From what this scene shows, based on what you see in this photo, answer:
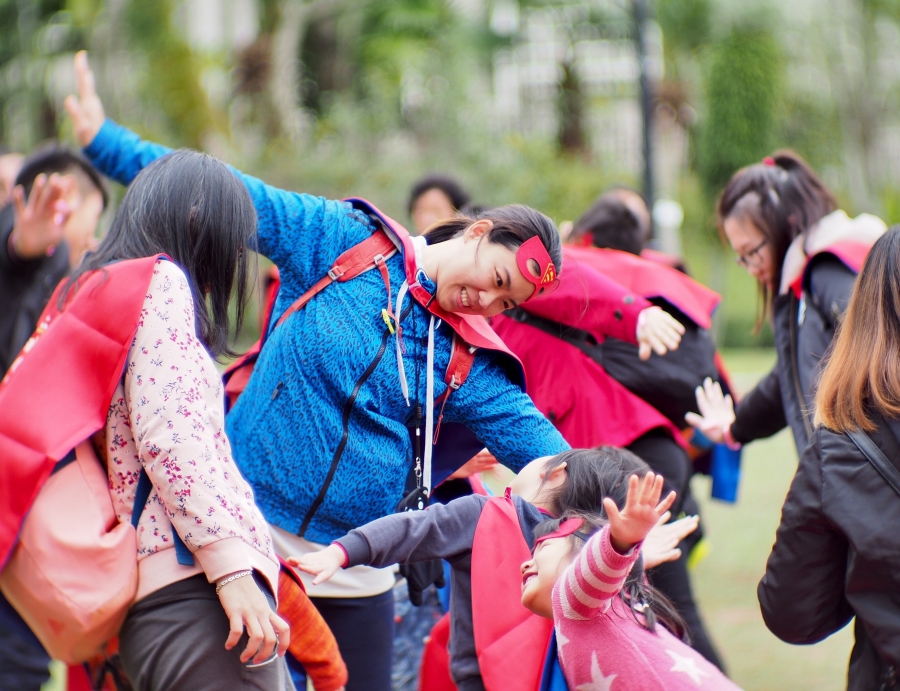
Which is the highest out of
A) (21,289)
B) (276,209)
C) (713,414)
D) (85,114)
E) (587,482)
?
(85,114)

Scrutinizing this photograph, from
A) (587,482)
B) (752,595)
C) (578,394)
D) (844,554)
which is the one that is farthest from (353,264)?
(752,595)

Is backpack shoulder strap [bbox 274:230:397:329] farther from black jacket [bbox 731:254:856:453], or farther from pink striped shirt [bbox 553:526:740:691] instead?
black jacket [bbox 731:254:856:453]

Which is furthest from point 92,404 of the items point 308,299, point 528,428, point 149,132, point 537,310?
point 149,132

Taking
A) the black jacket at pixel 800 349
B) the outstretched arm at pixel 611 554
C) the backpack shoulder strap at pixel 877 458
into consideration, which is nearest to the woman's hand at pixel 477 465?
the outstretched arm at pixel 611 554

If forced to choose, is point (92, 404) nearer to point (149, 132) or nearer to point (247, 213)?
point (247, 213)

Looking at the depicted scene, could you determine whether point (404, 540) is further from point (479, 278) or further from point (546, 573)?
point (479, 278)

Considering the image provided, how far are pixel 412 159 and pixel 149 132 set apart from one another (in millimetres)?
4126

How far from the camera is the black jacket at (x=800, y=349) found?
3170 mm

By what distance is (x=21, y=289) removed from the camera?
3916 mm

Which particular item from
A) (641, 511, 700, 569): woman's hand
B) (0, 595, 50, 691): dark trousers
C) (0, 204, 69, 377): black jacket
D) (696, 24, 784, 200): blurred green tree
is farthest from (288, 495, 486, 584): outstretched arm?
(696, 24, 784, 200): blurred green tree

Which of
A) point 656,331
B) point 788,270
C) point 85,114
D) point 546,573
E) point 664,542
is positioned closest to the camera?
point 546,573

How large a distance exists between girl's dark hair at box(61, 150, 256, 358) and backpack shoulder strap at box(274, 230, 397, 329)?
0.46m

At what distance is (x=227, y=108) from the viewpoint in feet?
58.7

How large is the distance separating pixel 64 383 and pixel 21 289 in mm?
2321
